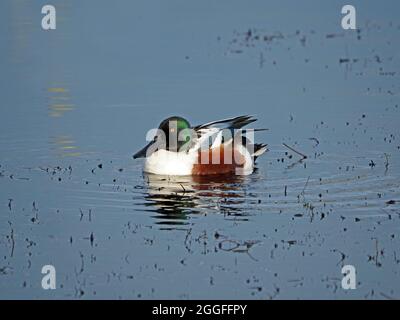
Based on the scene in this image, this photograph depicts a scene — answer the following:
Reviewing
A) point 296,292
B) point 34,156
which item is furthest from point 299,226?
point 34,156

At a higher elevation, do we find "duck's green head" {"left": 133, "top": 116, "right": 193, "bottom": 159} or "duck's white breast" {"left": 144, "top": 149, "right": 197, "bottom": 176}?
"duck's green head" {"left": 133, "top": 116, "right": 193, "bottom": 159}

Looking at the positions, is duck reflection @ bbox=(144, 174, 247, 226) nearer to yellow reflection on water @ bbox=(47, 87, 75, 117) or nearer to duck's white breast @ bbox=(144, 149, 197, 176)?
duck's white breast @ bbox=(144, 149, 197, 176)

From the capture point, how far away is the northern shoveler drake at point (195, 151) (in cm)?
1191

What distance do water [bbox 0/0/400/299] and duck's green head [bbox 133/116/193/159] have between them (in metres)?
0.42

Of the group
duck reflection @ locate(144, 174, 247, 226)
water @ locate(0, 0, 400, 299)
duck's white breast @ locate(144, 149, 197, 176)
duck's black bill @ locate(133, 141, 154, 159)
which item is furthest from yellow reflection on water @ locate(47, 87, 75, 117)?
duck reflection @ locate(144, 174, 247, 226)

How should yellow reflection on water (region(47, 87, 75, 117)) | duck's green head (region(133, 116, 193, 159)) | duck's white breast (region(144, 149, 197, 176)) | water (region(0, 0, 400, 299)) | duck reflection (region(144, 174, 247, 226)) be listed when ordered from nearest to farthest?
water (region(0, 0, 400, 299)) → duck reflection (region(144, 174, 247, 226)) → duck's white breast (region(144, 149, 197, 176)) → duck's green head (region(133, 116, 193, 159)) → yellow reflection on water (region(47, 87, 75, 117))

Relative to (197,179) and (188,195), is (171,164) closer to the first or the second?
(197,179)

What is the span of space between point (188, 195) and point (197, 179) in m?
0.90

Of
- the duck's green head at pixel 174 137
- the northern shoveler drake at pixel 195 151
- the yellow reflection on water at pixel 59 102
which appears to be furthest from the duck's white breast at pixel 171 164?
the yellow reflection on water at pixel 59 102

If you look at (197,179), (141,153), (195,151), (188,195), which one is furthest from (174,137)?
(188,195)

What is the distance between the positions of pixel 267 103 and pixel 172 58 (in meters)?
3.83

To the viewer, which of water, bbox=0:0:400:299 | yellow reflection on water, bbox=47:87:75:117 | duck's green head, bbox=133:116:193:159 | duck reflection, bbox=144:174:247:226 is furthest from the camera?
yellow reflection on water, bbox=47:87:75:117

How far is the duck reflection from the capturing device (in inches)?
398

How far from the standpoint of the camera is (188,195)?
35.7 ft
